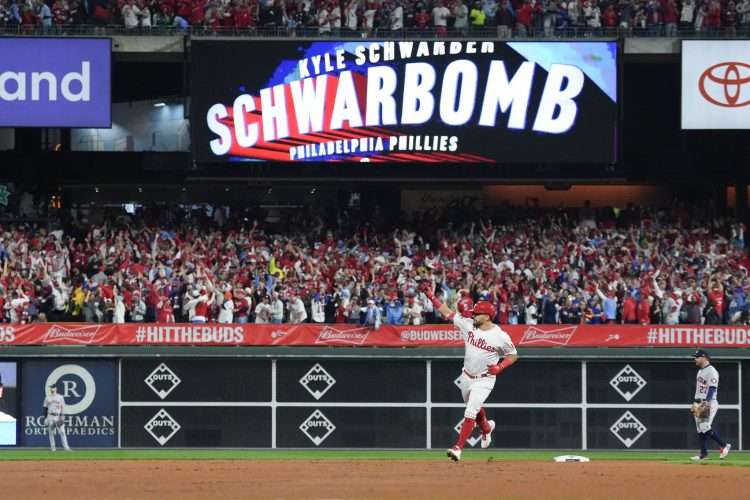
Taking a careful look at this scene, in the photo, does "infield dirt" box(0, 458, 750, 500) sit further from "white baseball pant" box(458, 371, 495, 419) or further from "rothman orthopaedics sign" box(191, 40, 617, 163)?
"rothman orthopaedics sign" box(191, 40, 617, 163)

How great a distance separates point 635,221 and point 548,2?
6.36 metres

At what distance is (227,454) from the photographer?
96.8ft

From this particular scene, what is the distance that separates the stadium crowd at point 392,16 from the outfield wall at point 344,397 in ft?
34.9

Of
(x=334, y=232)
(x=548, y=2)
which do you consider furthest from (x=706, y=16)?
(x=334, y=232)

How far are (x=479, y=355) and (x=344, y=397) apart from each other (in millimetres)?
11784

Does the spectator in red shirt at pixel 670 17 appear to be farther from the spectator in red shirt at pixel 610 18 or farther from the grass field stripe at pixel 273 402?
the grass field stripe at pixel 273 402

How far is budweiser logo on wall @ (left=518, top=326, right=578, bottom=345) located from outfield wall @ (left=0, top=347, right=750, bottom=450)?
251mm

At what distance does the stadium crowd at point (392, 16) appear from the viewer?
128 feet

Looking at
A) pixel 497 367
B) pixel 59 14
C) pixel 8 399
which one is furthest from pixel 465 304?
pixel 59 14

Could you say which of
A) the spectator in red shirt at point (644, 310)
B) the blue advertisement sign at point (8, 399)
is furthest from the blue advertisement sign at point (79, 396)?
the spectator in red shirt at point (644, 310)

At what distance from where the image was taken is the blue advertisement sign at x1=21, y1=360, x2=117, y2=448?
31953mm

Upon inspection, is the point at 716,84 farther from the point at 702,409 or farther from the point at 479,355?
the point at 479,355

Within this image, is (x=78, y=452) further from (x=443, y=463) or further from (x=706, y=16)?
(x=706, y=16)

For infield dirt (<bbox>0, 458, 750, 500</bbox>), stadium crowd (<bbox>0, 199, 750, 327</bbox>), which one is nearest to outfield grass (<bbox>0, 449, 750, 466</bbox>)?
stadium crowd (<bbox>0, 199, 750, 327</bbox>)
